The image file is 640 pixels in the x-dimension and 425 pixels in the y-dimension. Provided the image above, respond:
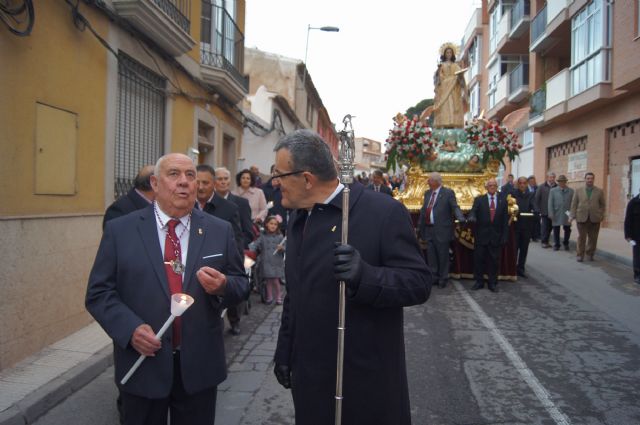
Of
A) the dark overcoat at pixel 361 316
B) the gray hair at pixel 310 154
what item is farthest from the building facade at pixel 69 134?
the dark overcoat at pixel 361 316

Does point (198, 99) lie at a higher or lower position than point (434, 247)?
higher

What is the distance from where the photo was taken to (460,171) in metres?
10.9

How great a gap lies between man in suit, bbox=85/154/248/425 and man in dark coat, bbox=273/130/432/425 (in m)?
0.50

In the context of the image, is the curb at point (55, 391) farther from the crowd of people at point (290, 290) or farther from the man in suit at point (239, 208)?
the crowd of people at point (290, 290)

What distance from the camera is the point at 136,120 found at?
28.2 ft

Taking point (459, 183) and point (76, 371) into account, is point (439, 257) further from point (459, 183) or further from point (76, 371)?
point (76, 371)

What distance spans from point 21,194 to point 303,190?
3942 millimetres

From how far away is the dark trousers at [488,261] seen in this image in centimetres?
888

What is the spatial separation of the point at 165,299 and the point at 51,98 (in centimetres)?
417

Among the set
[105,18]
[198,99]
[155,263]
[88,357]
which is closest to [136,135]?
[105,18]

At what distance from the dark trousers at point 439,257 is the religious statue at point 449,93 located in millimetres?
3548

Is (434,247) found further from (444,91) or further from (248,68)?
(248,68)

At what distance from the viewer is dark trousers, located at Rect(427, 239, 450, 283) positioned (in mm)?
9109

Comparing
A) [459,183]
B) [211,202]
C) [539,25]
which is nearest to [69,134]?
[211,202]
